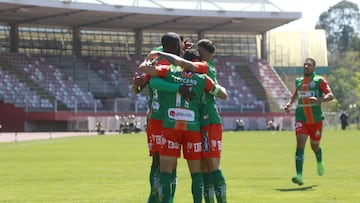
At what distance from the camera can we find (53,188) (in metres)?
15.5

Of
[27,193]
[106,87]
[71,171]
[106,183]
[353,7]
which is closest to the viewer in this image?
[27,193]

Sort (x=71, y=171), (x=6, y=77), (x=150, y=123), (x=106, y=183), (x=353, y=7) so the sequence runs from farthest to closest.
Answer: (x=353, y=7) < (x=6, y=77) < (x=71, y=171) < (x=106, y=183) < (x=150, y=123)

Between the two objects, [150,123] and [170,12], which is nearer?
[150,123]

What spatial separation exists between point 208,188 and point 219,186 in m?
0.15

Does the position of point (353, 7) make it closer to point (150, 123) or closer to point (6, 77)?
point (6, 77)

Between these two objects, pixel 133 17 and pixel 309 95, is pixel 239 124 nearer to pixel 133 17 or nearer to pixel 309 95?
pixel 133 17

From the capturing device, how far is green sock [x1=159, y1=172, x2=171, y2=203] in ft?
33.3

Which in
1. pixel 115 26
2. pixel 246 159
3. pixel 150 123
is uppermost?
pixel 115 26

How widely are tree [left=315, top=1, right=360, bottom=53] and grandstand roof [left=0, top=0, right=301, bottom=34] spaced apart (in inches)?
3908

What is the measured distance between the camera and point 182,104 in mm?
10070

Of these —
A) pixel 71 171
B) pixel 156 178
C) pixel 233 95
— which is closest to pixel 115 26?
pixel 233 95

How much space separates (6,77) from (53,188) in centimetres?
5056

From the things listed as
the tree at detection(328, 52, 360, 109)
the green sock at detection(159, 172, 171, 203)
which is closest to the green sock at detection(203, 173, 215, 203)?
the green sock at detection(159, 172, 171, 203)

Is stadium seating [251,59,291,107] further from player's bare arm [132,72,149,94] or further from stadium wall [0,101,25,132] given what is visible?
player's bare arm [132,72,149,94]
